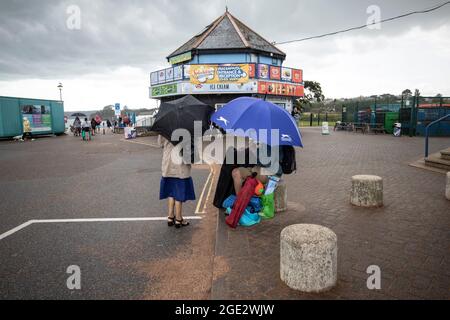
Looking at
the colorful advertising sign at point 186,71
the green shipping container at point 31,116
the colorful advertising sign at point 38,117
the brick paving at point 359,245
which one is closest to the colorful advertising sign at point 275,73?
the colorful advertising sign at point 186,71

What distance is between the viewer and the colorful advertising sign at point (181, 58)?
25884 mm

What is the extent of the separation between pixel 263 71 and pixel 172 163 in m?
20.9

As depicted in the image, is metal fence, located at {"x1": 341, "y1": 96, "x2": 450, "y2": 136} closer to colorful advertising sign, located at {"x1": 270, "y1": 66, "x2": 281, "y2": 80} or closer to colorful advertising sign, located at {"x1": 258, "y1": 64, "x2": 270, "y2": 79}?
colorful advertising sign, located at {"x1": 270, "y1": 66, "x2": 281, "y2": 80}

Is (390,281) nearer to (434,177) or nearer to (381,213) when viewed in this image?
(381,213)

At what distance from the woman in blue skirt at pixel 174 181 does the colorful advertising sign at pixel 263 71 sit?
20154mm

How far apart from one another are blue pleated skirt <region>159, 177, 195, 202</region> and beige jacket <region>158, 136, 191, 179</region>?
123 millimetres

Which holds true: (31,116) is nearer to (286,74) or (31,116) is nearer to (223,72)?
(223,72)

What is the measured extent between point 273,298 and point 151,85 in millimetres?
27118

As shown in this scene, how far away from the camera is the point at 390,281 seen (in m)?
3.35

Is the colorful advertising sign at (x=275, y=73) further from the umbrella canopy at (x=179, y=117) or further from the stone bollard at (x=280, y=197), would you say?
the umbrella canopy at (x=179, y=117)

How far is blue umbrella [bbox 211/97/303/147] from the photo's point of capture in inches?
185

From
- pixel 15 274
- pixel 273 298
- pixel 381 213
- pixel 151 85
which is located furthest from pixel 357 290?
pixel 151 85

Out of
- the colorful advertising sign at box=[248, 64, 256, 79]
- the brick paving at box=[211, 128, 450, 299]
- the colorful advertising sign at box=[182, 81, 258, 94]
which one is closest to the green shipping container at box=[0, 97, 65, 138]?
the colorful advertising sign at box=[182, 81, 258, 94]

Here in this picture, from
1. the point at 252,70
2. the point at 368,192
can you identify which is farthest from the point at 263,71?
the point at 368,192
